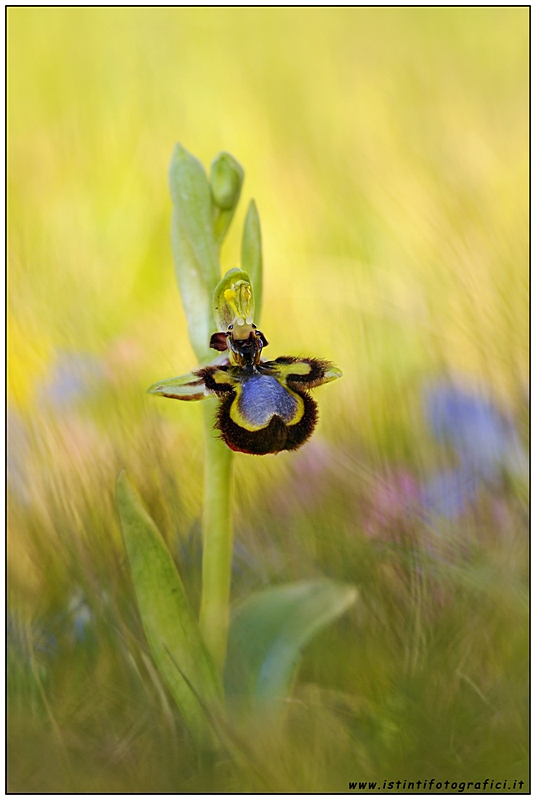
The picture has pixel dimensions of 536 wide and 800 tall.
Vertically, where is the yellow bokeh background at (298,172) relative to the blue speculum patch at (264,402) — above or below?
above

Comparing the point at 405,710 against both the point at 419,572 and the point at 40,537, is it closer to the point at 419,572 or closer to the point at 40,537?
the point at 419,572

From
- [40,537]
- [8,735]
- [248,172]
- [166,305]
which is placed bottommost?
[8,735]

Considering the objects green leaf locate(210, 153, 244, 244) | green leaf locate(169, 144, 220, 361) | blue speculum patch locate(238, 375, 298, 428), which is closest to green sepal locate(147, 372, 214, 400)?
blue speculum patch locate(238, 375, 298, 428)

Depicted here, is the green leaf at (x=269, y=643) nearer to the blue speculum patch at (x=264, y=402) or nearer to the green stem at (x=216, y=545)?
the green stem at (x=216, y=545)

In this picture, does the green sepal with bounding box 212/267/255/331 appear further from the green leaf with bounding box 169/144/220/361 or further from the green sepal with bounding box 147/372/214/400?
the green sepal with bounding box 147/372/214/400

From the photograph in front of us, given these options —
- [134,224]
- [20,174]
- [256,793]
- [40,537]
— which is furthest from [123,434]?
[256,793]

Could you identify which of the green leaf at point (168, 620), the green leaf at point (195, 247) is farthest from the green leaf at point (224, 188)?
the green leaf at point (168, 620)
